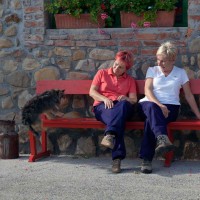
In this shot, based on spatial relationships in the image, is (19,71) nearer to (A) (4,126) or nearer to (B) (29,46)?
(B) (29,46)

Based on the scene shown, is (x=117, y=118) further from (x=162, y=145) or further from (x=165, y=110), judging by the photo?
(x=162, y=145)

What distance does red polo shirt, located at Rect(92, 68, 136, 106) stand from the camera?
6090mm

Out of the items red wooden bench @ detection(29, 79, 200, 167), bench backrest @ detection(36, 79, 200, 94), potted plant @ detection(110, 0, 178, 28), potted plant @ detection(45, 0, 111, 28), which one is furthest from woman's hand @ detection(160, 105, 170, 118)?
potted plant @ detection(45, 0, 111, 28)

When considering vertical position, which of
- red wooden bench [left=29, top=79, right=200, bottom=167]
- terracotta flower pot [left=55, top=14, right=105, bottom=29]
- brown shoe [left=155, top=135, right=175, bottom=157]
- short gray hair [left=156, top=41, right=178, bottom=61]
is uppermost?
terracotta flower pot [left=55, top=14, right=105, bottom=29]

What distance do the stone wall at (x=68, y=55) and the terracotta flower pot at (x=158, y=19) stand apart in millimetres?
106

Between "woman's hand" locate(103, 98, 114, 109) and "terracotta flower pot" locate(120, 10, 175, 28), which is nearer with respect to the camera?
"woman's hand" locate(103, 98, 114, 109)

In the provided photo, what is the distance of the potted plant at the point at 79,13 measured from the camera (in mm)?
6570

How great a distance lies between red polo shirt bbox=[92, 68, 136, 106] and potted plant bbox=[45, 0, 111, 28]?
755 millimetres

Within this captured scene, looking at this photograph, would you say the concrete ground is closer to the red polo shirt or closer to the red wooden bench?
the red wooden bench

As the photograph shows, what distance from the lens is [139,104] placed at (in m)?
5.95

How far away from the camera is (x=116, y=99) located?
595 cm

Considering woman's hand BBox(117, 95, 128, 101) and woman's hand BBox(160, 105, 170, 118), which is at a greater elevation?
woman's hand BBox(117, 95, 128, 101)

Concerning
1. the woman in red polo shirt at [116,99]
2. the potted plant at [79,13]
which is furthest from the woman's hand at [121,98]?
the potted plant at [79,13]

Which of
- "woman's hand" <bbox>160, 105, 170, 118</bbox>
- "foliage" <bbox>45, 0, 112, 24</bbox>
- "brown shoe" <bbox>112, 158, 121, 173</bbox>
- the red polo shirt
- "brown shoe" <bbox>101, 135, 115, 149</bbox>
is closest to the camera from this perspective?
"brown shoe" <bbox>101, 135, 115, 149</bbox>
